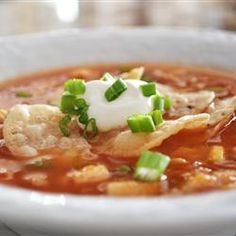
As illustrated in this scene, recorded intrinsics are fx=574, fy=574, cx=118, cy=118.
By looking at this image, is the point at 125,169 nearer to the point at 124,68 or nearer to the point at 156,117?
the point at 156,117

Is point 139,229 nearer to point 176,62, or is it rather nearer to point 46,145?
point 46,145

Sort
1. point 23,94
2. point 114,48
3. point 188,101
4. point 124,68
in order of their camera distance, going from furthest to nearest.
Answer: point 114,48 < point 124,68 < point 23,94 < point 188,101

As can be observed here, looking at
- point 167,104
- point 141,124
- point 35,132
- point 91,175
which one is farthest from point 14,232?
point 167,104

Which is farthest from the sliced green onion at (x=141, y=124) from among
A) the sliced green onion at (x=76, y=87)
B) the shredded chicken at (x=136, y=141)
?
the sliced green onion at (x=76, y=87)

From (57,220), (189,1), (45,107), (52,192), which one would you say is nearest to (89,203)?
(57,220)

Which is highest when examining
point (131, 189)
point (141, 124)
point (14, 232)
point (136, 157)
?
point (141, 124)
